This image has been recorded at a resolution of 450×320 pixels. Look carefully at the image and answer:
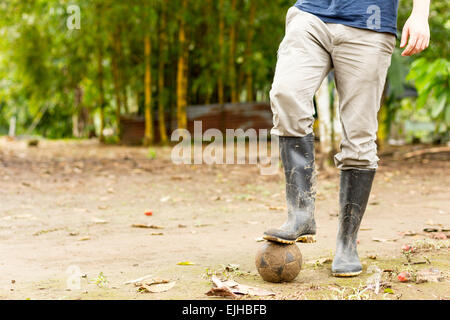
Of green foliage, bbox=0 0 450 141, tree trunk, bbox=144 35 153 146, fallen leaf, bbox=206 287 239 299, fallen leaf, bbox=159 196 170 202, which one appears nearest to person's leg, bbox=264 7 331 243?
fallen leaf, bbox=206 287 239 299

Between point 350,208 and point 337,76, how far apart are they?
62 cm

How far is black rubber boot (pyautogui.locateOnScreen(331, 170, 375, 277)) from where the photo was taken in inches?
100

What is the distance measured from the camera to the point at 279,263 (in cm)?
239

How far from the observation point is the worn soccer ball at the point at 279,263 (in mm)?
2391

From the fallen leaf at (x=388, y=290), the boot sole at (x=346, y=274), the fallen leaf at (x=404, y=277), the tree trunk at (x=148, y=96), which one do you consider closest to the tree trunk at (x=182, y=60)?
the tree trunk at (x=148, y=96)

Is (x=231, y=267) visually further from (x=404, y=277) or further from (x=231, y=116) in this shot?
(x=231, y=116)

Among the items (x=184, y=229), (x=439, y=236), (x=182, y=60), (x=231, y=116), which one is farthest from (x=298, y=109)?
(x=231, y=116)

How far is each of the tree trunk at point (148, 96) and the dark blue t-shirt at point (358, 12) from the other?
33.8 feet

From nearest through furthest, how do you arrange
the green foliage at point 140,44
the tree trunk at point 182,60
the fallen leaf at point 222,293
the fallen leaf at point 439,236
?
the fallen leaf at point 222,293 < the fallen leaf at point 439,236 < the green foliage at point 140,44 < the tree trunk at point 182,60

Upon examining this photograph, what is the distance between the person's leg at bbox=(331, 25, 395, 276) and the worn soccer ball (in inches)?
8.0

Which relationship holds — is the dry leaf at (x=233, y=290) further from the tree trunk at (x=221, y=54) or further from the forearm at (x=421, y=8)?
the tree trunk at (x=221, y=54)

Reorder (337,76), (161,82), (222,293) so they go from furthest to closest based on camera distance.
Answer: (161,82) < (337,76) < (222,293)

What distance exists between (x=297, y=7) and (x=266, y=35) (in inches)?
449
